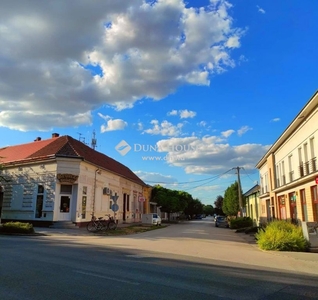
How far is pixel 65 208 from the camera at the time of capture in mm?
27344

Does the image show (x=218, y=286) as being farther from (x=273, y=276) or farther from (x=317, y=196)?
(x=317, y=196)

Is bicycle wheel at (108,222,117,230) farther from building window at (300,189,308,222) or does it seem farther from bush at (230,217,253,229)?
bush at (230,217,253,229)

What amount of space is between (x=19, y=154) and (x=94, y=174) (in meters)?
8.79

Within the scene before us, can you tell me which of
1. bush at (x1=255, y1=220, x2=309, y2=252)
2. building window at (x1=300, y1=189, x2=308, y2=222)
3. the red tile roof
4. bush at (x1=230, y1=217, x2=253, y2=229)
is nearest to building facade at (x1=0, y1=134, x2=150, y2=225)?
the red tile roof

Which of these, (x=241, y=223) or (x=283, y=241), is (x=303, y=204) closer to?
(x=283, y=241)

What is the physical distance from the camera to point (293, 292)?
6551 mm

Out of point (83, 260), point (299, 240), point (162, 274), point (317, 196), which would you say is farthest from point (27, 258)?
point (317, 196)

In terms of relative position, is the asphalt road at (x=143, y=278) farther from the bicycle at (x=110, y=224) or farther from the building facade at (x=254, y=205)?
the building facade at (x=254, y=205)

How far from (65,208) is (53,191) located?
71.6 inches

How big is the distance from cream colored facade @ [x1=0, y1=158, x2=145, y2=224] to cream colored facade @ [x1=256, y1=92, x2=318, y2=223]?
14.5 meters

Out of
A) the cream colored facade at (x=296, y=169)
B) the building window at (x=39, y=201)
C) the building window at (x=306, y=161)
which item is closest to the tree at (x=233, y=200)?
the cream colored facade at (x=296, y=169)

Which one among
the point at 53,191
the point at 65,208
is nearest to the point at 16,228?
the point at 53,191

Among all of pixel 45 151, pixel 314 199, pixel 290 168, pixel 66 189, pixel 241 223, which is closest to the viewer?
pixel 314 199

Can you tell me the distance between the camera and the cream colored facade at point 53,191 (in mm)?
27078
